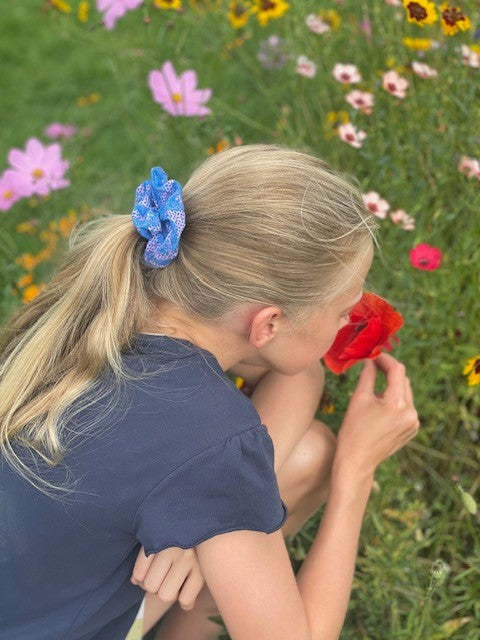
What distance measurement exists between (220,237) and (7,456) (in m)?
0.39

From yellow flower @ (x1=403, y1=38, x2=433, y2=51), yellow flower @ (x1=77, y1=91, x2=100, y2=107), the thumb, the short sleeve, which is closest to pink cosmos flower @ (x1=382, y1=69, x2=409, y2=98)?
yellow flower @ (x1=403, y1=38, x2=433, y2=51)

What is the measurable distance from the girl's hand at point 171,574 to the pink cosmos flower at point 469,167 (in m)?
0.79

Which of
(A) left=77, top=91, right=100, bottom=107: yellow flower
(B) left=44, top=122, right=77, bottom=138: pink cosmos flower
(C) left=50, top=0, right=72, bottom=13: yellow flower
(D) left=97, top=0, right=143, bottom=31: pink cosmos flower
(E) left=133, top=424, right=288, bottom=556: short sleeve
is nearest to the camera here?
(E) left=133, top=424, right=288, bottom=556: short sleeve

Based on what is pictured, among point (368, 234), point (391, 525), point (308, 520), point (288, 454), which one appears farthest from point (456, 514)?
point (368, 234)

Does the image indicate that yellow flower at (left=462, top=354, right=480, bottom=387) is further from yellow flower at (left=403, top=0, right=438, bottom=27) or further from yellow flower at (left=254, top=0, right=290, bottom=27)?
yellow flower at (left=254, top=0, right=290, bottom=27)

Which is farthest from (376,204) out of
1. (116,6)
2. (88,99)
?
(88,99)

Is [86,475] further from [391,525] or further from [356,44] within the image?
[356,44]

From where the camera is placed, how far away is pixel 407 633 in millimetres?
1330

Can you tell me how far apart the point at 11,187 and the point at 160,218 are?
89 centimetres

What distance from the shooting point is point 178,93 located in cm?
194

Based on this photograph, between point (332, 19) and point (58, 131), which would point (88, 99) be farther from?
point (332, 19)

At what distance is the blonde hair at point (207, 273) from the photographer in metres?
1.14

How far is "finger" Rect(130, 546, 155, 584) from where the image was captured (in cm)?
118

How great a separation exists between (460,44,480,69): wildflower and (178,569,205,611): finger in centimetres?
98
